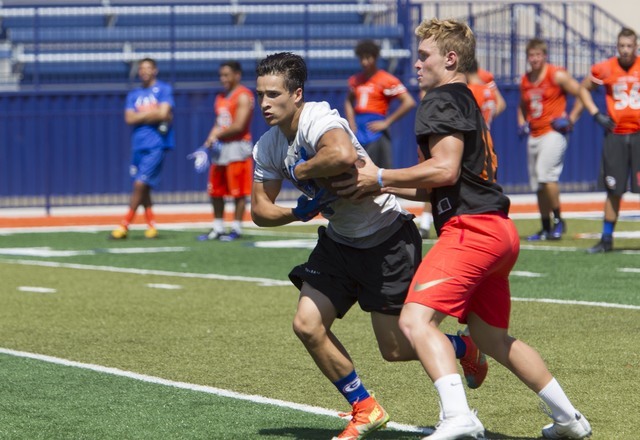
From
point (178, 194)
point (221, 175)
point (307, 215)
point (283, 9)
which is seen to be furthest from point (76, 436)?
point (283, 9)

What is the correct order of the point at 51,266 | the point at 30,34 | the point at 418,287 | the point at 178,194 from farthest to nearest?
the point at 30,34 < the point at 178,194 < the point at 51,266 < the point at 418,287

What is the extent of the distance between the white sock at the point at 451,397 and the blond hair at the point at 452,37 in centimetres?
127

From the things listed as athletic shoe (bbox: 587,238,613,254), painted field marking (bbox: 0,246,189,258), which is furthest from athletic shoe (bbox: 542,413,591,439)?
painted field marking (bbox: 0,246,189,258)

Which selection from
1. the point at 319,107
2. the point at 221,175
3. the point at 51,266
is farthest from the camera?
the point at 221,175

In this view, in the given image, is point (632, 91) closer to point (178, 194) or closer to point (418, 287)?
point (418, 287)

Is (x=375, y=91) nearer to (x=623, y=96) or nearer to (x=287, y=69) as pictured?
(x=623, y=96)

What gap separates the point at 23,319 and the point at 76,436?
3970 mm

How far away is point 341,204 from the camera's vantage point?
574cm

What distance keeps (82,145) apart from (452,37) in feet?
55.3

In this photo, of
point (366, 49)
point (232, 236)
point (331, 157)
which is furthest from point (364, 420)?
point (232, 236)

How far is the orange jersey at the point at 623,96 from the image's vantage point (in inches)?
529

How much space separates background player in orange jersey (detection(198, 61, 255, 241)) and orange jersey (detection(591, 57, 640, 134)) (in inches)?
172

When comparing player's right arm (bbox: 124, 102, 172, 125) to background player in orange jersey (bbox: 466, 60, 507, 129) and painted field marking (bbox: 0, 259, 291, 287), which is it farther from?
background player in orange jersey (bbox: 466, 60, 507, 129)

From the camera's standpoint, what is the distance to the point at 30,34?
85.8ft
